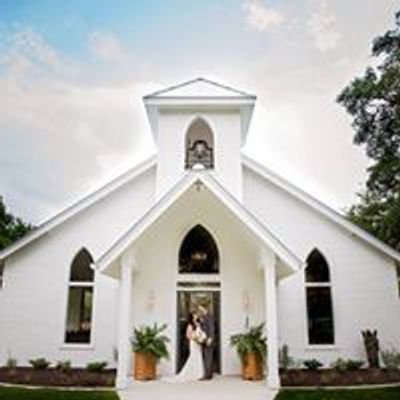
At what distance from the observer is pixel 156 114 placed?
14.8 meters

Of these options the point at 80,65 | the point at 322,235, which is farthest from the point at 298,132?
the point at 80,65

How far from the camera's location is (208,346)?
11500mm

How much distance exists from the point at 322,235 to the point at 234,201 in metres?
4.15

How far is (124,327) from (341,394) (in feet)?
15.6

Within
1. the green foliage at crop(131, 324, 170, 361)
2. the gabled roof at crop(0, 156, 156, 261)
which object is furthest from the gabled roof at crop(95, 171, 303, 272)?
the gabled roof at crop(0, 156, 156, 261)

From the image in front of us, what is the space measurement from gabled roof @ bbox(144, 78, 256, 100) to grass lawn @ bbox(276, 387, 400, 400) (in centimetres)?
852

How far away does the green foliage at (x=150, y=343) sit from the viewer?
449 inches

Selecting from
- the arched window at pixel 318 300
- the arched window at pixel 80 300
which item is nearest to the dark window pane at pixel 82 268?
the arched window at pixel 80 300

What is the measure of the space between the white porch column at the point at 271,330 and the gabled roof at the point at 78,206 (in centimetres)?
547

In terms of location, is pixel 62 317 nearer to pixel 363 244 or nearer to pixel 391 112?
pixel 363 244

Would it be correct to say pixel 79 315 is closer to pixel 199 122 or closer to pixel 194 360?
pixel 194 360

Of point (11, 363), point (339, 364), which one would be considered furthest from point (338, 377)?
point (11, 363)

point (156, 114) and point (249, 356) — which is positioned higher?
point (156, 114)

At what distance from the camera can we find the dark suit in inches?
449
